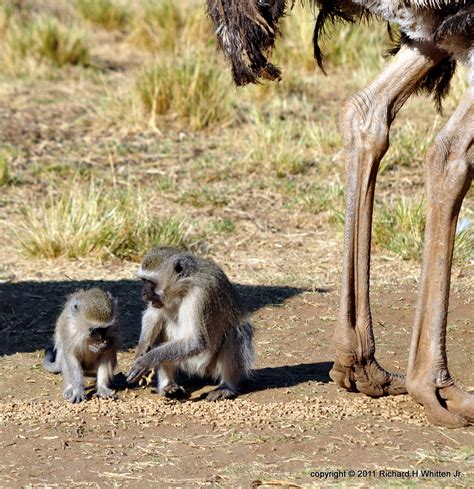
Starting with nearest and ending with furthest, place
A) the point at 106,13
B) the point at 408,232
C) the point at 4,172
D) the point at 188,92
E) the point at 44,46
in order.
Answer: the point at 408,232
the point at 4,172
the point at 188,92
the point at 44,46
the point at 106,13

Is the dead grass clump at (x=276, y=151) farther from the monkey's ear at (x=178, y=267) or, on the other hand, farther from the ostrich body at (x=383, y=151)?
the monkey's ear at (x=178, y=267)

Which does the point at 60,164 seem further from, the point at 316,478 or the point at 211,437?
the point at 316,478

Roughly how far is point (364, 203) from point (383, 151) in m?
0.29

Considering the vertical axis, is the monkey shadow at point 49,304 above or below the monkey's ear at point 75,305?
below

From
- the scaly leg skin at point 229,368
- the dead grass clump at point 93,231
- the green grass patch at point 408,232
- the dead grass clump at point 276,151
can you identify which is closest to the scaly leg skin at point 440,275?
the scaly leg skin at point 229,368

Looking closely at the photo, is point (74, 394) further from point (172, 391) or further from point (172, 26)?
point (172, 26)

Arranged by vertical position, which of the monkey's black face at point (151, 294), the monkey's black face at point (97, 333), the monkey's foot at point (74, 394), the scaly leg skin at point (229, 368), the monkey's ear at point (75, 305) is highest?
the monkey's black face at point (151, 294)

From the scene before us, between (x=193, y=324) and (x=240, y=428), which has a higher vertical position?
(x=193, y=324)

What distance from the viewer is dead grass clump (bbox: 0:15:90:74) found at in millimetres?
12406

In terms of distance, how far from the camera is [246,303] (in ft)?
23.0

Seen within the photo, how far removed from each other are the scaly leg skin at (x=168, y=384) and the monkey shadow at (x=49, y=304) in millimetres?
845

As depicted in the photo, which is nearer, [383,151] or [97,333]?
[383,151]

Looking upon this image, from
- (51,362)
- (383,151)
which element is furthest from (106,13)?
(383,151)

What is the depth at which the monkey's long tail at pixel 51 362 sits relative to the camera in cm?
577
